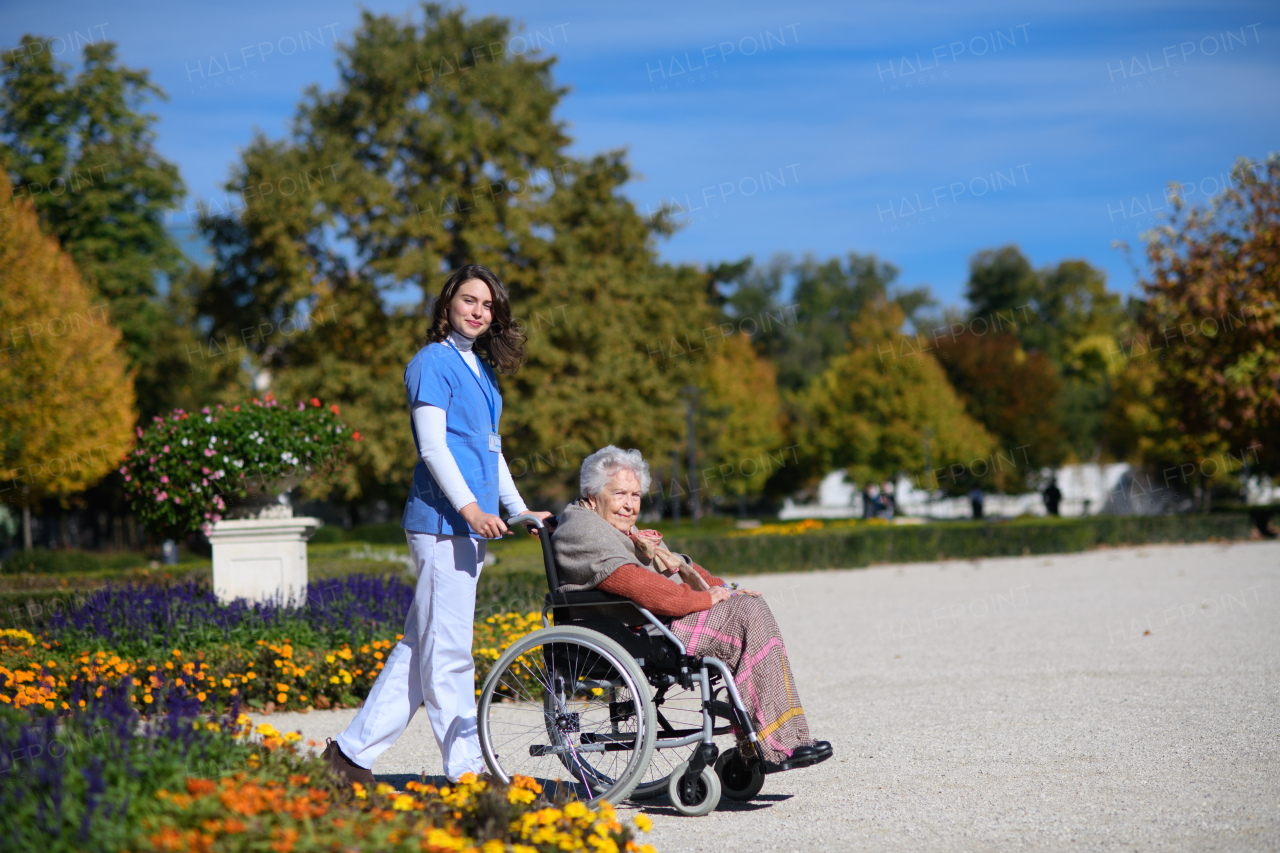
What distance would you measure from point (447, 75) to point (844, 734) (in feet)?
64.1

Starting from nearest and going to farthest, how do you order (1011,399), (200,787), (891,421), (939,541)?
(200,787)
(939,541)
(891,421)
(1011,399)

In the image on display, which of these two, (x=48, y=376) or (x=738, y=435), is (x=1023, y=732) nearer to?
(x=48, y=376)

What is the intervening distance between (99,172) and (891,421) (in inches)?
1060

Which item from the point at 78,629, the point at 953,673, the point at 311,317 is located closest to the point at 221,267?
the point at 311,317

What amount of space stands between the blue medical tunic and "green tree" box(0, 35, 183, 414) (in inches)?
863

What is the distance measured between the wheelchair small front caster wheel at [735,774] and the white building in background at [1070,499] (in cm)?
4099

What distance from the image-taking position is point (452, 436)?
3.97 meters

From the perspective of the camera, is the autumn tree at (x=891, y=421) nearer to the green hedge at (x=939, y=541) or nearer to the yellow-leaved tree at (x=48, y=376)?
the green hedge at (x=939, y=541)

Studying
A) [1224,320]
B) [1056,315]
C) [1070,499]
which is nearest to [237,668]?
[1224,320]

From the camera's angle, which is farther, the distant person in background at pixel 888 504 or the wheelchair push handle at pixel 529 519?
the distant person in background at pixel 888 504

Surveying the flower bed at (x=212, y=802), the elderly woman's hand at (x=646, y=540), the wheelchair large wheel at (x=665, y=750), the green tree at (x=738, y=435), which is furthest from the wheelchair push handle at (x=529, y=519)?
the green tree at (x=738, y=435)

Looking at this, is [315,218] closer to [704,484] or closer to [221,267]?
[221,267]

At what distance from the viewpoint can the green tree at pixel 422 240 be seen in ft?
68.5

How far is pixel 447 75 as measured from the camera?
2248 cm
